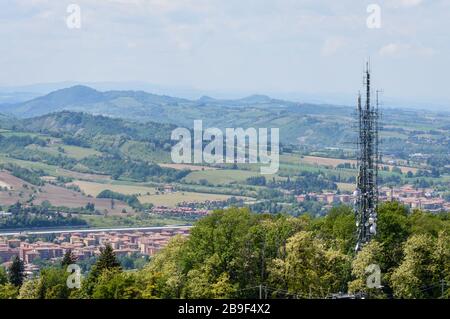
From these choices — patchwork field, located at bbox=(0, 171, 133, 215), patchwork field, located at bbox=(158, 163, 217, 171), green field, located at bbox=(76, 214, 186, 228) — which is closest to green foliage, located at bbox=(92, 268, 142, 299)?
green field, located at bbox=(76, 214, 186, 228)

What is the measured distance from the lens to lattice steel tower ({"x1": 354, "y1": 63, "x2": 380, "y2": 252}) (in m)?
34.2

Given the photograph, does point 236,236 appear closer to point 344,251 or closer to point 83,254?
point 344,251

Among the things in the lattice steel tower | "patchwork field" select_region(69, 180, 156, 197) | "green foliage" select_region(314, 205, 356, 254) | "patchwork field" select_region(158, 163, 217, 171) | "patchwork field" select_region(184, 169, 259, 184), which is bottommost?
"patchwork field" select_region(69, 180, 156, 197)

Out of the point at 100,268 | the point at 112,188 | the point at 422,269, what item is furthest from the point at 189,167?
the point at 422,269

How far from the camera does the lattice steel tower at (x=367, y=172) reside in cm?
3422

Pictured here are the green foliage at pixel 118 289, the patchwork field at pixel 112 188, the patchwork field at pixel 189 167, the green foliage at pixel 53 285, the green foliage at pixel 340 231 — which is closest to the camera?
the green foliage at pixel 118 289

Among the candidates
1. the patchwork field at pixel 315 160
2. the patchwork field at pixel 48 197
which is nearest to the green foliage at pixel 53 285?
the patchwork field at pixel 48 197

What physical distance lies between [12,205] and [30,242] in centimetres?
2533

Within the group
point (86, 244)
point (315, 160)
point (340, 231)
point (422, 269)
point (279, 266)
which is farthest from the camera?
point (315, 160)

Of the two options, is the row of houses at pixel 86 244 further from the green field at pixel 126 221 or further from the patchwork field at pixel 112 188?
the patchwork field at pixel 112 188

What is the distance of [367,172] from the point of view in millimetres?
35156

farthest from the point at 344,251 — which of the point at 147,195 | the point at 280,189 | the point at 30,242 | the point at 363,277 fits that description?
the point at 280,189

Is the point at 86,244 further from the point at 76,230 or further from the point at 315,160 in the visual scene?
the point at 315,160

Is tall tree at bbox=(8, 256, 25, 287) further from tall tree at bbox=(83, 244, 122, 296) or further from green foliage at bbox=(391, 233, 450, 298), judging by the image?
green foliage at bbox=(391, 233, 450, 298)
